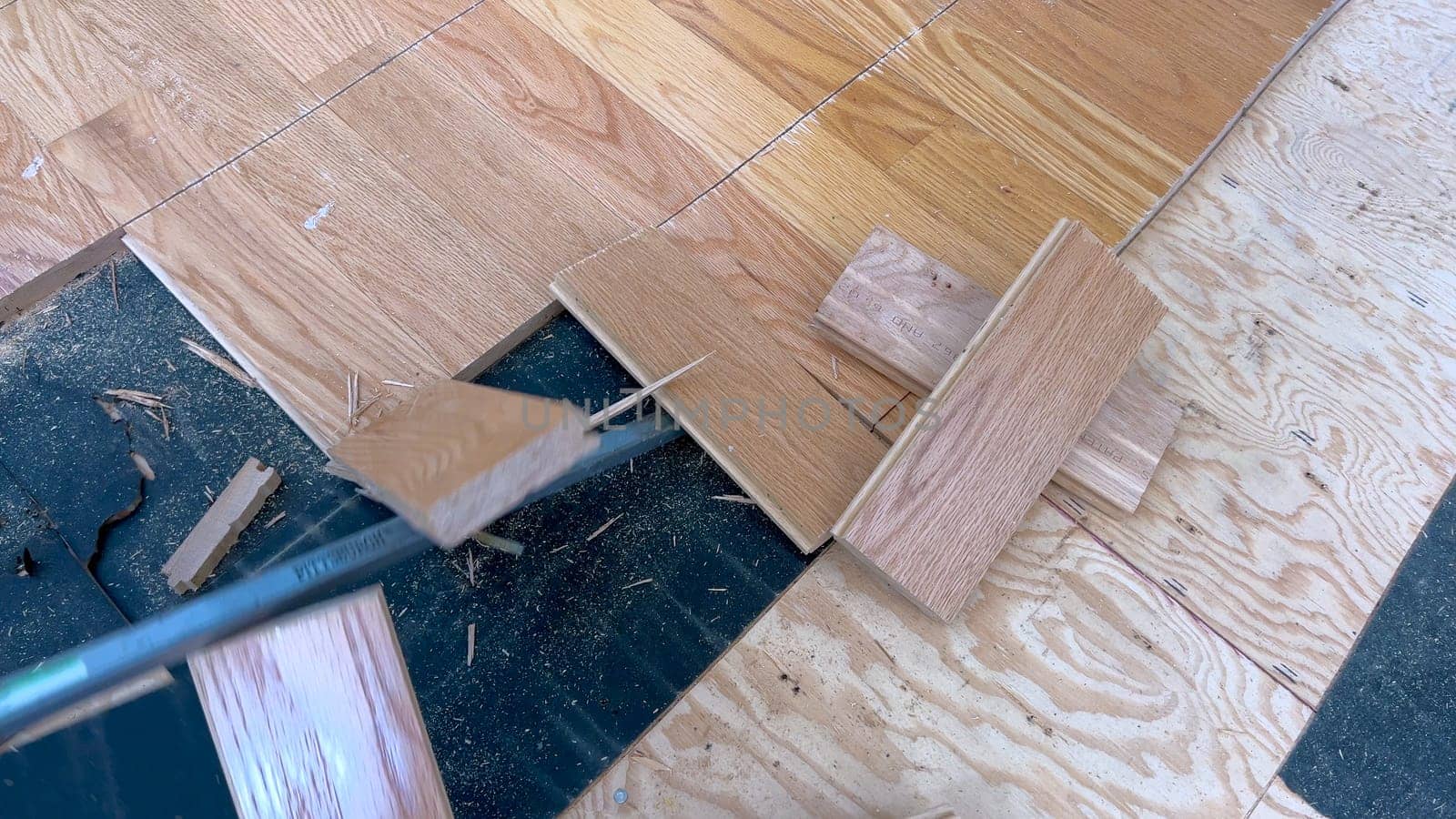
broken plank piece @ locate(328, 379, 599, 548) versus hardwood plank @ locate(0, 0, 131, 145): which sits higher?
hardwood plank @ locate(0, 0, 131, 145)

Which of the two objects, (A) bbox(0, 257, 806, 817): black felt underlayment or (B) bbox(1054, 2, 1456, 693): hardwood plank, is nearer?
(A) bbox(0, 257, 806, 817): black felt underlayment

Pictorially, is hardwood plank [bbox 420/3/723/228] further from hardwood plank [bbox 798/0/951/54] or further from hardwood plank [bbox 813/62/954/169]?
hardwood plank [bbox 798/0/951/54]

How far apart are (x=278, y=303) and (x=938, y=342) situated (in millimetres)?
1470

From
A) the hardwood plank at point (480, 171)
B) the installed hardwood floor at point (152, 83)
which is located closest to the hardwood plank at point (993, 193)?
the hardwood plank at point (480, 171)

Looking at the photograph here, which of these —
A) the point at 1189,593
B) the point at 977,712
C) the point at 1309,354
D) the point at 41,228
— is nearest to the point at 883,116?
the point at 1309,354

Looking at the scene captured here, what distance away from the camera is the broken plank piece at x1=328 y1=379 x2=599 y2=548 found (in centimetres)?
123

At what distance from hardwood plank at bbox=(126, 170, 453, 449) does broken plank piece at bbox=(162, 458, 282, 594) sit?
0.15 metres

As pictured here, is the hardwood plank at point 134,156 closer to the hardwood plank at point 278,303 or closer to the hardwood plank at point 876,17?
the hardwood plank at point 278,303

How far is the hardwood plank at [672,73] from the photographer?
7.22 feet

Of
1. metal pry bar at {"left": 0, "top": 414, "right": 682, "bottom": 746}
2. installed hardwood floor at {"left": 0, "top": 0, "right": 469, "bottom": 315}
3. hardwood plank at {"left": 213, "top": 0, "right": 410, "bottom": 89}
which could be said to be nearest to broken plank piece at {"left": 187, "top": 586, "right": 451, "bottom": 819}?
metal pry bar at {"left": 0, "top": 414, "right": 682, "bottom": 746}

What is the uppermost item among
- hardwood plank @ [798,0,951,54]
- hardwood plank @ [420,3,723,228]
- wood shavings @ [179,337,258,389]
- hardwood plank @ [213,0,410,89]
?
hardwood plank @ [798,0,951,54]

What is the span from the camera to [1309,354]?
81.6 inches

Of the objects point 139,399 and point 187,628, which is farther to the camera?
point 139,399

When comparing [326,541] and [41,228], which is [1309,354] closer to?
[326,541]
